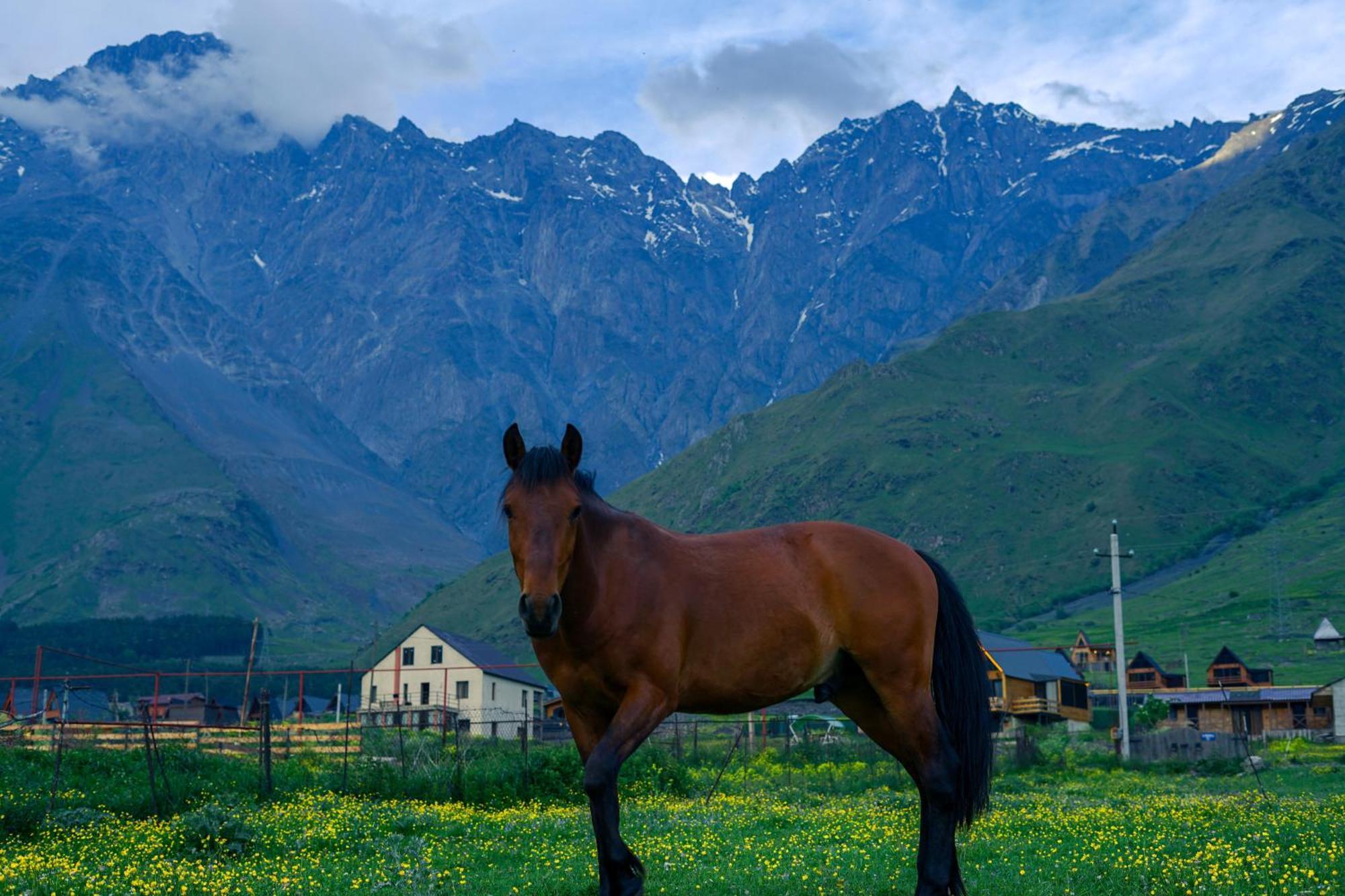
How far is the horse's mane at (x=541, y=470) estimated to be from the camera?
32.1 ft

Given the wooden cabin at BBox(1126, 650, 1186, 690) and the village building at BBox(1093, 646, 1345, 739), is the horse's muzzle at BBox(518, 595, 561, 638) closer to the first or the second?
the village building at BBox(1093, 646, 1345, 739)

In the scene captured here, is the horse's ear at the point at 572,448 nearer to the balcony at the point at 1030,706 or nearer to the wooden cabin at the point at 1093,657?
the balcony at the point at 1030,706

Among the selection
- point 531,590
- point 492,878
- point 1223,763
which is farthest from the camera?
point 1223,763

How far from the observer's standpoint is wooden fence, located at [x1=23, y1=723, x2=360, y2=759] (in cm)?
3005

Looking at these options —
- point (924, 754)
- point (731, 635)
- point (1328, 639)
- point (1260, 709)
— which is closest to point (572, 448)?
point (731, 635)

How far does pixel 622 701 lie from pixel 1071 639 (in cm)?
17262

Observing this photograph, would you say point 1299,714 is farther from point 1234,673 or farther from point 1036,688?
point 1234,673

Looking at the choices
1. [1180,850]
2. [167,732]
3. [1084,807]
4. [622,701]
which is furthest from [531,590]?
[167,732]

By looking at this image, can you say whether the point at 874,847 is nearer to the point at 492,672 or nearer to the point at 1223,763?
the point at 1223,763

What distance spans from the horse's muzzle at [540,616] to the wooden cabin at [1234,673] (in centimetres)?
12878

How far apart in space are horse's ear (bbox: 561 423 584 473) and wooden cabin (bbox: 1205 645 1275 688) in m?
128

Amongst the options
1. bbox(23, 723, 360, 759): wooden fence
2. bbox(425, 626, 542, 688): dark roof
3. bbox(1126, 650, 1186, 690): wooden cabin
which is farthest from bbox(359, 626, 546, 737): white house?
bbox(1126, 650, 1186, 690): wooden cabin

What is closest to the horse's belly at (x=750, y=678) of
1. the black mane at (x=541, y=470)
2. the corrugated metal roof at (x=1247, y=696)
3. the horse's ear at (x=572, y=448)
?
the black mane at (x=541, y=470)

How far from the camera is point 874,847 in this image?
609 inches
